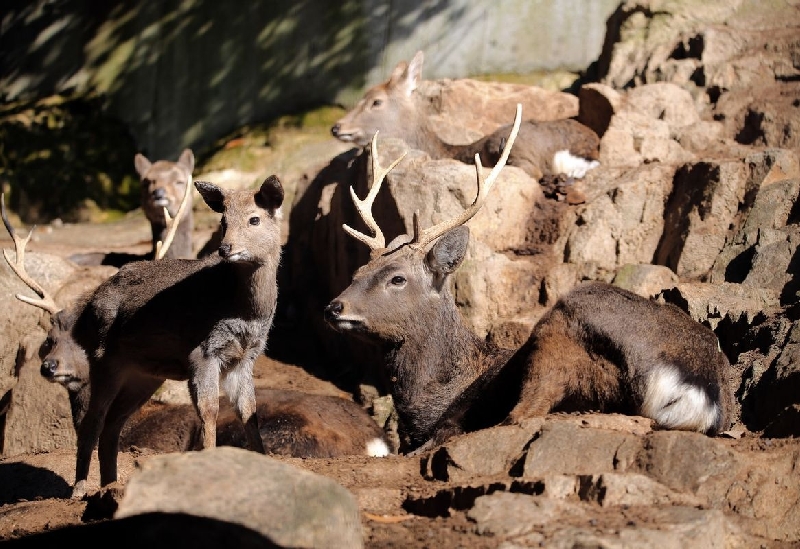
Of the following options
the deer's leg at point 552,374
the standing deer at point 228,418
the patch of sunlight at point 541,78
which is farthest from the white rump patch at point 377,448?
the patch of sunlight at point 541,78

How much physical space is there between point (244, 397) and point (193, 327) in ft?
1.78

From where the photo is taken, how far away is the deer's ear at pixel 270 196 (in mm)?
7301

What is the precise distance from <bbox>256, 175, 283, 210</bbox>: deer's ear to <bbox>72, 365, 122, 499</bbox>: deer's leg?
5.06 ft

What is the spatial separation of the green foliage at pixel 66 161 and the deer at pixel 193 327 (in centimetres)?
983

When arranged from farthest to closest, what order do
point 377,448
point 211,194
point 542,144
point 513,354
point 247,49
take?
point 247,49 < point 542,144 < point 377,448 < point 513,354 < point 211,194

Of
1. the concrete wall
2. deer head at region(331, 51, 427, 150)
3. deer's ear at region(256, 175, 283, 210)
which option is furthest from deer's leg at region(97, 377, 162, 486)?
the concrete wall

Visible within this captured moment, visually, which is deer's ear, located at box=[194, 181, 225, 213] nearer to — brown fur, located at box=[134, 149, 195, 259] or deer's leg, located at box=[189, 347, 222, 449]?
deer's leg, located at box=[189, 347, 222, 449]

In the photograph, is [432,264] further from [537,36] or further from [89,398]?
[537,36]

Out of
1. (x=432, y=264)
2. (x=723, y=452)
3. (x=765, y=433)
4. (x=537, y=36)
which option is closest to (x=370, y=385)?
(x=432, y=264)

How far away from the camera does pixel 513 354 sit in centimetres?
759

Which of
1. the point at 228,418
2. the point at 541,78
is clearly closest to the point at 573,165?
the point at 541,78

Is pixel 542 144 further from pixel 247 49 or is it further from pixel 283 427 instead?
pixel 247 49

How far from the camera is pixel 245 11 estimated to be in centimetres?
1739

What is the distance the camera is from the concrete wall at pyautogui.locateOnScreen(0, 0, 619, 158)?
623 inches
